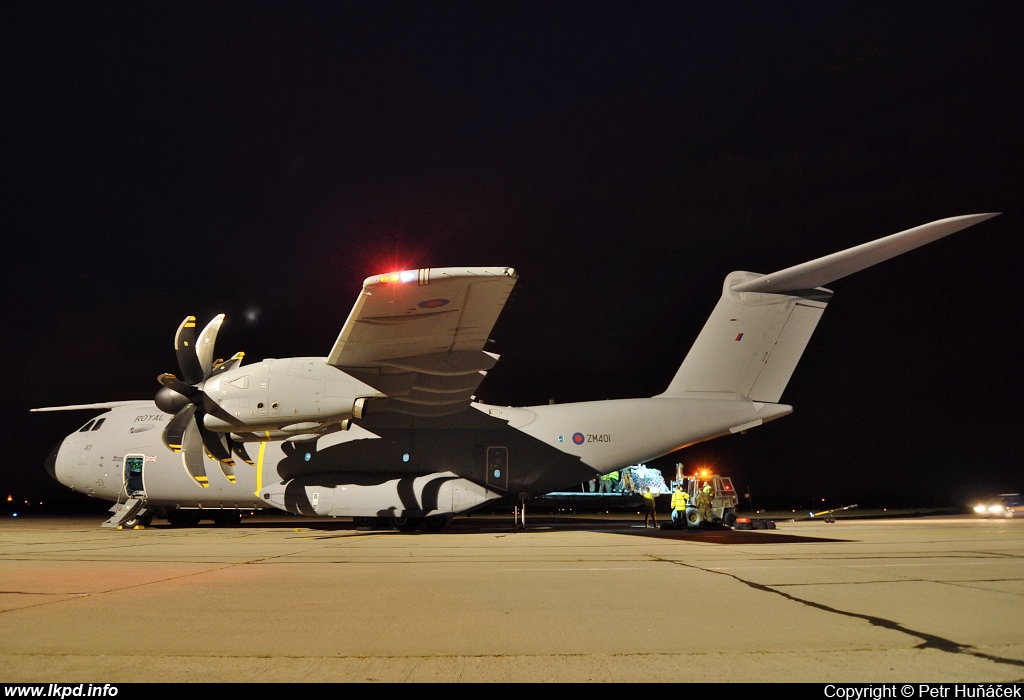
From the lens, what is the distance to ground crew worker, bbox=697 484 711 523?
1688 centimetres

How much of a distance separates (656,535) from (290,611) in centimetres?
1086

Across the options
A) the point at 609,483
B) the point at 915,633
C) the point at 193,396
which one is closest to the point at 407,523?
the point at 193,396

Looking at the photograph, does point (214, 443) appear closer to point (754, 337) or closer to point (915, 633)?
point (754, 337)

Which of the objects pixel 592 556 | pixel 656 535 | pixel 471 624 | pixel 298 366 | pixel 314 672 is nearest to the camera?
pixel 314 672

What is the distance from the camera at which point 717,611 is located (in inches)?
215

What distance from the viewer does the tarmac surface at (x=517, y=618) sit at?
374 centimetres

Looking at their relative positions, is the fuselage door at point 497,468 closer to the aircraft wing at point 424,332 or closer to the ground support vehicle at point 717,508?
the aircraft wing at point 424,332

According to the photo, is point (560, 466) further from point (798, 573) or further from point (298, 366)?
point (798, 573)

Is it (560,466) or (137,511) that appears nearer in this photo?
(560,466)

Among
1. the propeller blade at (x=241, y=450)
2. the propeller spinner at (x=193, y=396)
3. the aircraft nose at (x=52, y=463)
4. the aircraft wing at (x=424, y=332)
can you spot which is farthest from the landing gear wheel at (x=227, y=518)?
the aircraft wing at (x=424, y=332)

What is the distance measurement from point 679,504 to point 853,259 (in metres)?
7.42

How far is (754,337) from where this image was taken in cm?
1606

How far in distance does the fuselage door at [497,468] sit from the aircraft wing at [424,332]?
6.13ft
